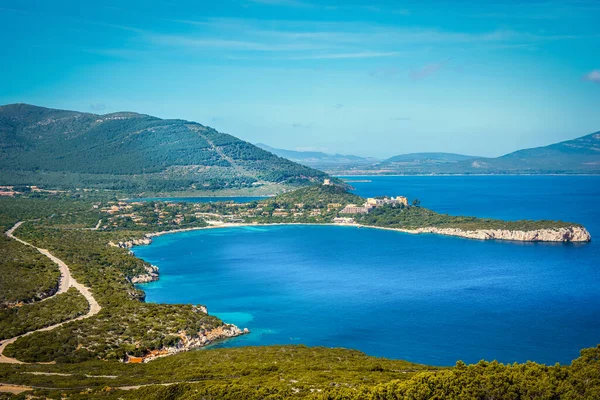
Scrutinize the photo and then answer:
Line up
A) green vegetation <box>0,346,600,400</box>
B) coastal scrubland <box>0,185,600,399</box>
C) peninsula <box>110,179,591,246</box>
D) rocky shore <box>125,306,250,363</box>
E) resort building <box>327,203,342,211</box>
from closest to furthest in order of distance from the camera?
green vegetation <box>0,346,600,400</box>
coastal scrubland <box>0,185,600,399</box>
rocky shore <box>125,306,250,363</box>
peninsula <box>110,179,591,246</box>
resort building <box>327,203,342,211</box>

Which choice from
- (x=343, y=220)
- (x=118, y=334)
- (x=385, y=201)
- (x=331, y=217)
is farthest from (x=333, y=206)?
(x=118, y=334)

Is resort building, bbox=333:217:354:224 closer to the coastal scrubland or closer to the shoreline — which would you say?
the shoreline

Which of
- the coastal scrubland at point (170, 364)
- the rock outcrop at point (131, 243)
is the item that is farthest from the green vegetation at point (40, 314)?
the rock outcrop at point (131, 243)

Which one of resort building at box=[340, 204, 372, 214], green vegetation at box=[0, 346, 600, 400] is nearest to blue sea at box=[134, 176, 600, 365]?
green vegetation at box=[0, 346, 600, 400]

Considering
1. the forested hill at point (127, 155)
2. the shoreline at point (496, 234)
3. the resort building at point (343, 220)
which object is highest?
the forested hill at point (127, 155)

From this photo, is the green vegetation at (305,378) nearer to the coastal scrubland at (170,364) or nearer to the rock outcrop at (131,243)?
the coastal scrubland at (170,364)

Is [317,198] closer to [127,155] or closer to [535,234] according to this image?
[535,234]
